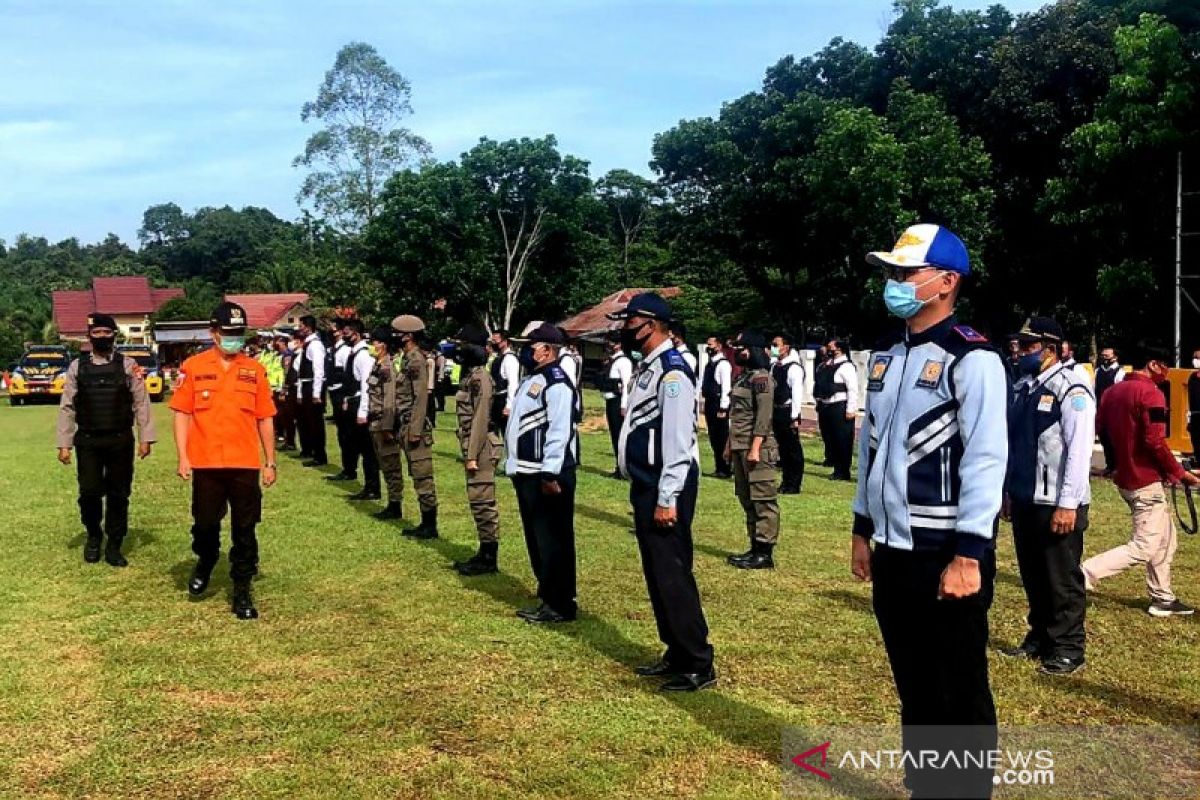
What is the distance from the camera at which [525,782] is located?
14.1ft

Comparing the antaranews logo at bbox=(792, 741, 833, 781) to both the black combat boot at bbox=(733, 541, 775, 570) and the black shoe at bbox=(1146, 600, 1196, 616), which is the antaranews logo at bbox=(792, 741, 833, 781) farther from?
the black combat boot at bbox=(733, 541, 775, 570)

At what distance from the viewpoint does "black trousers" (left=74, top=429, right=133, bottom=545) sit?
834 cm

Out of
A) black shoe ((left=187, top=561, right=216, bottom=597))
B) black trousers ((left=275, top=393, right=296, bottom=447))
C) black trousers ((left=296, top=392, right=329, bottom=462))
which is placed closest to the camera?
black shoe ((left=187, top=561, right=216, bottom=597))

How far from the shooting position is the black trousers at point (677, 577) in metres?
5.38

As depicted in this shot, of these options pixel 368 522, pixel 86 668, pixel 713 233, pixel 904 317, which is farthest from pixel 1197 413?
pixel 713 233

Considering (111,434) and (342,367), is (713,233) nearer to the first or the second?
(342,367)

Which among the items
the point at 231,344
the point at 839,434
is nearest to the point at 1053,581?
the point at 231,344

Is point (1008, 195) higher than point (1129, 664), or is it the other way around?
point (1008, 195)

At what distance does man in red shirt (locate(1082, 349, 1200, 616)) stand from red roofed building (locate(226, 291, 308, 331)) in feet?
185

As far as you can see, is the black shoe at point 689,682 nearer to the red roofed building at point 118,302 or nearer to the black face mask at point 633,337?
the black face mask at point 633,337

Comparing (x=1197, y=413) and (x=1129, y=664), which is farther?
(x=1197, y=413)

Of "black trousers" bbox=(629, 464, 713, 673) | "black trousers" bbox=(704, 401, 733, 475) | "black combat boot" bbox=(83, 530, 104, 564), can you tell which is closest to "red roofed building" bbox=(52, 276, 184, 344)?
"black trousers" bbox=(704, 401, 733, 475)

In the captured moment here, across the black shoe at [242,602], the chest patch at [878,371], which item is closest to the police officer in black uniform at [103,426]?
the black shoe at [242,602]

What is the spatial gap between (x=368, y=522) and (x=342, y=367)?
3.32 meters
